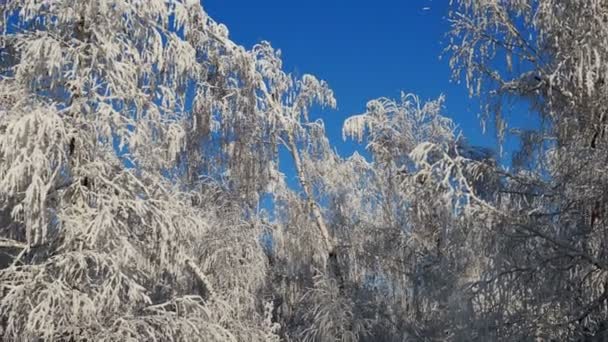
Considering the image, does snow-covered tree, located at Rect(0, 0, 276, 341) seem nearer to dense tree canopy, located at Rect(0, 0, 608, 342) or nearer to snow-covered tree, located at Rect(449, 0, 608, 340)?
dense tree canopy, located at Rect(0, 0, 608, 342)

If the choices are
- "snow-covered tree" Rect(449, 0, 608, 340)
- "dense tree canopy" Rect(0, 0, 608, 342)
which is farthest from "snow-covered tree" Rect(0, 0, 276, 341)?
"snow-covered tree" Rect(449, 0, 608, 340)

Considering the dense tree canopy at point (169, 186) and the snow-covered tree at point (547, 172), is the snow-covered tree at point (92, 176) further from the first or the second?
the snow-covered tree at point (547, 172)

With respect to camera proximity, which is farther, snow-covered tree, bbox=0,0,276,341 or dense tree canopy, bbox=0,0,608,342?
dense tree canopy, bbox=0,0,608,342

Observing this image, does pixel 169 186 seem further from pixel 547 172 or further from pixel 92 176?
pixel 547 172

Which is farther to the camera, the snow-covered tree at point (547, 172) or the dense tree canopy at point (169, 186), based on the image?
the snow-covered tree at point (547, 172)

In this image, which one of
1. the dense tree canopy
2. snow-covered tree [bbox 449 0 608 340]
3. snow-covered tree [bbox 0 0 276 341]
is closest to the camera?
snow-covered tree [bbox 0 0 276 341]

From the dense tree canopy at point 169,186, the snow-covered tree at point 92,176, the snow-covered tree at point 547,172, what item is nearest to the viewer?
the snow-covered tree at point 92,176

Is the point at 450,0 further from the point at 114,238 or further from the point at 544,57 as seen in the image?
the point at 114,238

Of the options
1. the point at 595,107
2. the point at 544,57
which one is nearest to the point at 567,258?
the point at 595,107

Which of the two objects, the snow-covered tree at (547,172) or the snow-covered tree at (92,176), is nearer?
the snow-covered tree at (92,176)

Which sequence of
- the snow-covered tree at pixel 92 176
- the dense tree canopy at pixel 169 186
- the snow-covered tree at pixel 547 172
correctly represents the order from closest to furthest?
the snow-covered tree at pixel 92 176, the dense tree canopy at pixel 169 186, the snow-covered tree at pixel 547 172

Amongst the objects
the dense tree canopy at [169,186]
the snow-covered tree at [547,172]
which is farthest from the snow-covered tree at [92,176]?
the snow-covered tree at [547,172]

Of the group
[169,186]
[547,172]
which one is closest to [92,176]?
[169,186]

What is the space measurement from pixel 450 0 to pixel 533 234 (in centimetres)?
234
